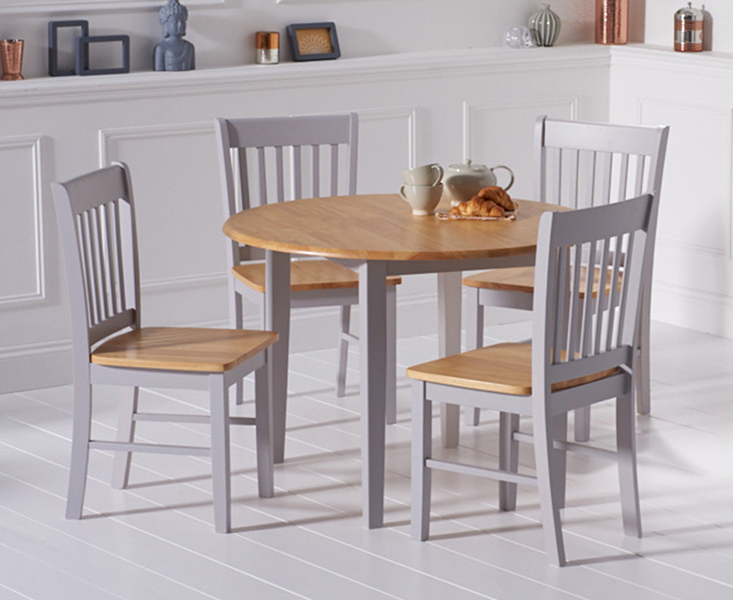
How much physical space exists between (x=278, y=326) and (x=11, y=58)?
4.68 ft

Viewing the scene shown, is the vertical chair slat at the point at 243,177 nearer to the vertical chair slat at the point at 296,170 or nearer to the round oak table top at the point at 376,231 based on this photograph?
the vertical chair slat at the point at 296,170

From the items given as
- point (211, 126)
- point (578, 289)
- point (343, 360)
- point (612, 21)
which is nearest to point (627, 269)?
point (578, 289)

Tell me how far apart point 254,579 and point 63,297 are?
189 cm

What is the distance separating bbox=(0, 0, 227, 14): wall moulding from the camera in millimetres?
4324

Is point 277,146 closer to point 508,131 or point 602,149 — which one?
point 602,149

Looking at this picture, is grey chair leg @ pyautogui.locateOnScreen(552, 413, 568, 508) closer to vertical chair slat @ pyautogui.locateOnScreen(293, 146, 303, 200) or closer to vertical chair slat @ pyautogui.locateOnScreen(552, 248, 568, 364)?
vertical chair slat @ pyautogui.locateOnScreen(552, 248, 568, 364)

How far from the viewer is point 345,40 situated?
4.96 meters

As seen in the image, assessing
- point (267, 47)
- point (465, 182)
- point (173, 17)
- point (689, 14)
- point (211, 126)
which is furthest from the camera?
point (689, 14)

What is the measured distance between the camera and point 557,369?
286cm

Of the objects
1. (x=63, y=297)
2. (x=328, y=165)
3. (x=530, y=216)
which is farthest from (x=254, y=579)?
(x=328, y=165)

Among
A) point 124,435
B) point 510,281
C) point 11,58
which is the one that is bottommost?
point 124,435

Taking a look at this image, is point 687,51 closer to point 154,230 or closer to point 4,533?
point 154,230

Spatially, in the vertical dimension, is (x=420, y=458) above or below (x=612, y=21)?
below

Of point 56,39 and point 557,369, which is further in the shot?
point 56,39
